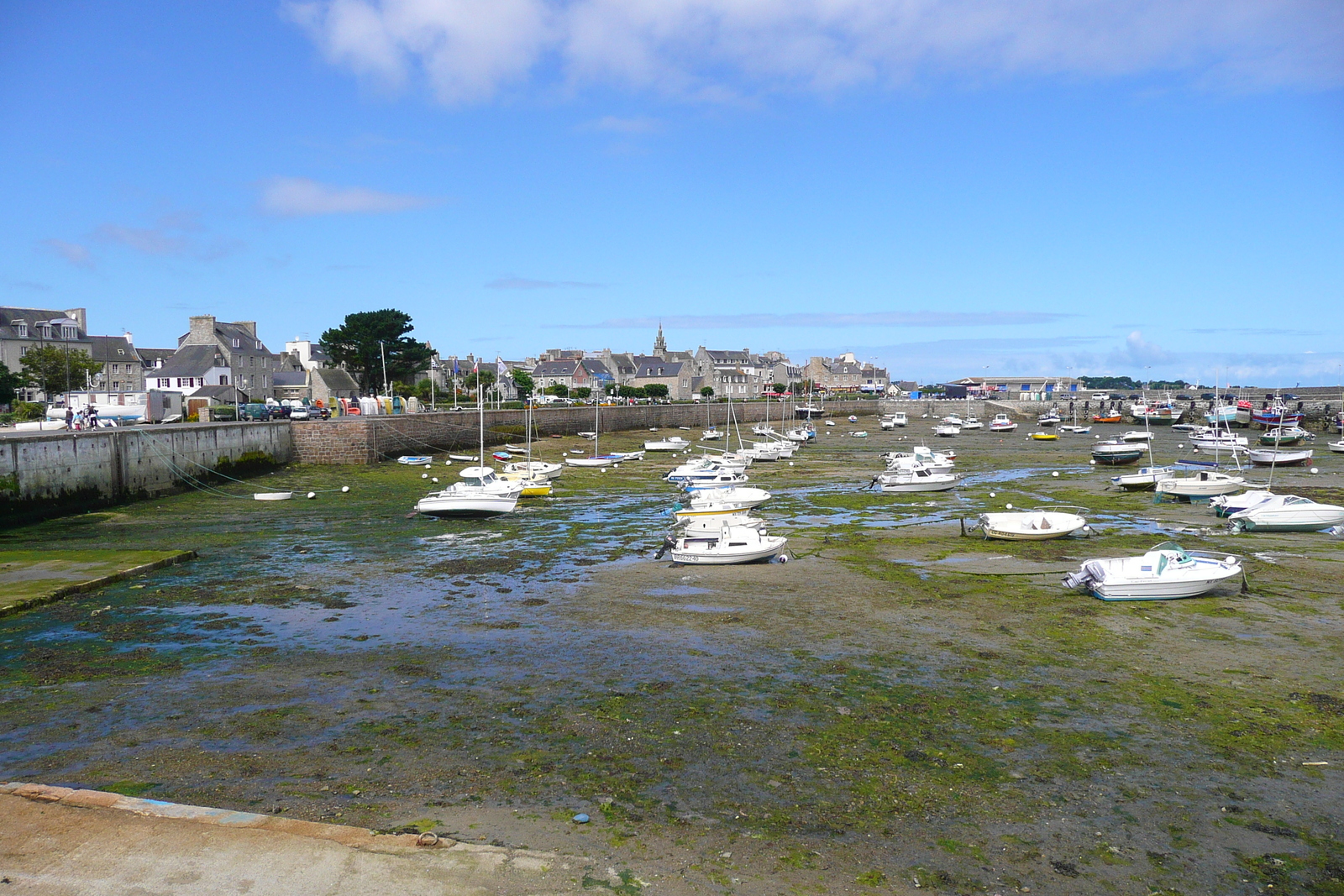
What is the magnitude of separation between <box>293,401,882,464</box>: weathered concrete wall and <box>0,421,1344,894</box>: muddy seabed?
Result: 28.4m

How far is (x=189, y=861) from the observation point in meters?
6.98

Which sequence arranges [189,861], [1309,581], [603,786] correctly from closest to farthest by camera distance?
[189,861] → [603,786] → [1309,581]

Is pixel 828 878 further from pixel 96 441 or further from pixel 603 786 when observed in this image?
pixel 96 441

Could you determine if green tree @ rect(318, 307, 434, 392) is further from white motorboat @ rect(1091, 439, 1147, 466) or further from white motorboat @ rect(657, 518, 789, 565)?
white motorboat @ rect(657, 518, 789, 565)

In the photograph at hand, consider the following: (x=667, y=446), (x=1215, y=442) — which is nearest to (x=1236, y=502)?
(x=1215, y=442)

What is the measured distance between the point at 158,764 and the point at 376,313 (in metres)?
94.8

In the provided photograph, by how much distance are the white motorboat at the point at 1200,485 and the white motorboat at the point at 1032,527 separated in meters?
11.8

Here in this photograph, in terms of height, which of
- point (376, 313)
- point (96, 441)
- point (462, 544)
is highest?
point (376, 313)

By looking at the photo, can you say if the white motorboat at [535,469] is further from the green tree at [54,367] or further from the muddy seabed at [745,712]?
the green tree at [54,367]

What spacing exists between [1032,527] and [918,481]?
42.5 feet

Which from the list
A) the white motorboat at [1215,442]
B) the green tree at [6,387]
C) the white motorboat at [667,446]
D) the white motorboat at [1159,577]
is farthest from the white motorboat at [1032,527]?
the green tree at [6,387]

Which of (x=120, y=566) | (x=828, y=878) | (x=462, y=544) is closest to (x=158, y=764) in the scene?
(x=828, y=878)

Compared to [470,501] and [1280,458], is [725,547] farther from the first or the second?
[1280,458]

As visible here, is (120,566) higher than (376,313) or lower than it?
lower
